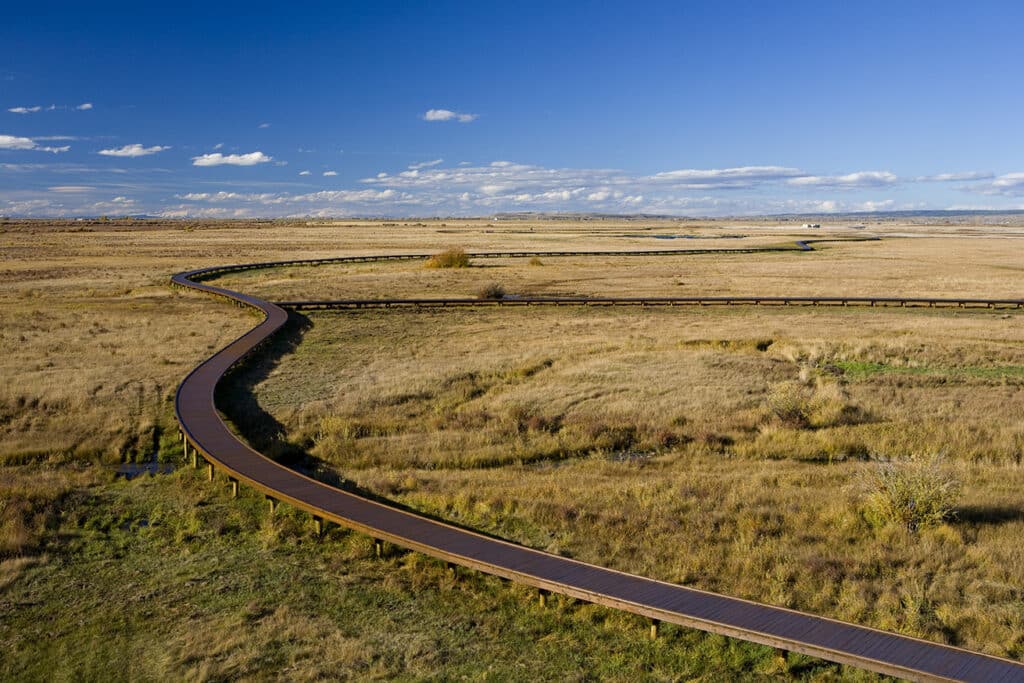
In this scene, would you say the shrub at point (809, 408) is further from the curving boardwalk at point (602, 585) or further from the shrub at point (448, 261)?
the shrub at point (448, 261)

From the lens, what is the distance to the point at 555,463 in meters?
17.5

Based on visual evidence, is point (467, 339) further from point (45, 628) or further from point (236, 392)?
point (45, 628)

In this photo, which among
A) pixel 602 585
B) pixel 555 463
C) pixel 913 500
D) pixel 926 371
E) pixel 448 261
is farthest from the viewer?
pixel 448 261

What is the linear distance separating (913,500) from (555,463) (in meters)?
7.42

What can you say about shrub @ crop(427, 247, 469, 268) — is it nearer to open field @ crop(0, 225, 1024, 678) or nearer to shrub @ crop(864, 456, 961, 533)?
open field @ crop(0, 225, 1024, 678)

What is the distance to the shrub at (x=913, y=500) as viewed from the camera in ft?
42.2

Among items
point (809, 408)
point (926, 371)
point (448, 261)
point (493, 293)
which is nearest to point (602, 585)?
point (809, 408)

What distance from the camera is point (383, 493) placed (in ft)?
49.1

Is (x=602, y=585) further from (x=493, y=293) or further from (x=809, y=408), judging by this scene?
(x=493, y=293)

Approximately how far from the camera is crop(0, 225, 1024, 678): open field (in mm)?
10094

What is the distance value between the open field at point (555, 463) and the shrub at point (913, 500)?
1.25ft

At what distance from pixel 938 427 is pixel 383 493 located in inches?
546

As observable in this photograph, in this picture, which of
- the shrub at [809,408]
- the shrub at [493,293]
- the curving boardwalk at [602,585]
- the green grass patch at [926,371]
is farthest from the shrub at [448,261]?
the curving boardwalk at [602,585]

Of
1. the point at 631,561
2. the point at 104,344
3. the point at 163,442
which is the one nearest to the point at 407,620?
the point at 631,561
